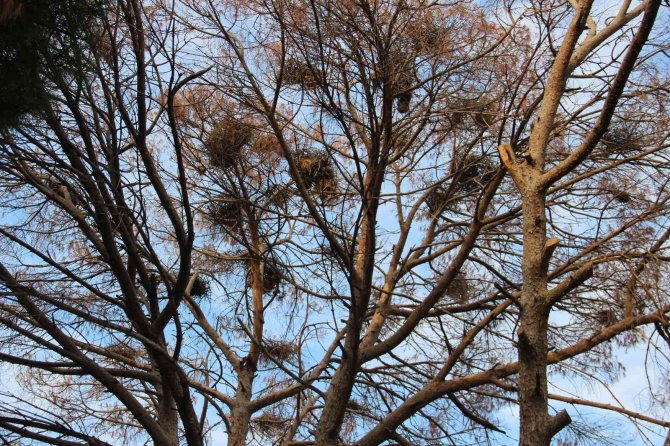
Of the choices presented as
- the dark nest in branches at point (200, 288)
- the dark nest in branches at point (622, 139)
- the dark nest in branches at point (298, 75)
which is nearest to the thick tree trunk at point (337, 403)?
the dark nest in branches at point (298, 75)

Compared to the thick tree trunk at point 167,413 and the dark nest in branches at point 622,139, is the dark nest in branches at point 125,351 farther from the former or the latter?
the dark nest in branches at point 622,139

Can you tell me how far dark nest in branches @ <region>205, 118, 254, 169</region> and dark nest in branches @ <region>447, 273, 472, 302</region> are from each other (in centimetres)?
236

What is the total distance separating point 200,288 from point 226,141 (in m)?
1.79

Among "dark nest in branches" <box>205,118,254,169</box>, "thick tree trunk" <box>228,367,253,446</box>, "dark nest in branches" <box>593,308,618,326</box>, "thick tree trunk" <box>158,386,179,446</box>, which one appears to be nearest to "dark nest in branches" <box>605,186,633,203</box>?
"dark nest in branches" <box>593,308,618,326</box>

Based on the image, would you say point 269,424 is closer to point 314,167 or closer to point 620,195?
point 314,167

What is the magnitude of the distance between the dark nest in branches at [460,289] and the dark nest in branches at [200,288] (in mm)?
2397

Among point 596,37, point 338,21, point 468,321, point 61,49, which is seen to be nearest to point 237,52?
point 338,21

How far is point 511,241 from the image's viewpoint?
6574mm

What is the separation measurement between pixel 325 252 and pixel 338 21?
1702 millimetres

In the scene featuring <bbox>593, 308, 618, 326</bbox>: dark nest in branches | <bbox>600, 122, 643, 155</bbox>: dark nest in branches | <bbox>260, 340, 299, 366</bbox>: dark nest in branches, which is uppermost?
<bbox>600, 122, 643, 155</bbox>: dark nest in branches

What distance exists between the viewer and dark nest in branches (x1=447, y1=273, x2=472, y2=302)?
6.67m

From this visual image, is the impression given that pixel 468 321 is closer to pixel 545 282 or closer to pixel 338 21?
pixel 545 282

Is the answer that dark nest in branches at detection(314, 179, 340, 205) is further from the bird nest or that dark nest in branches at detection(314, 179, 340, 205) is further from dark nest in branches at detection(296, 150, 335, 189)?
the bird nest

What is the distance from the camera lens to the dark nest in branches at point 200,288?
22.9ft
